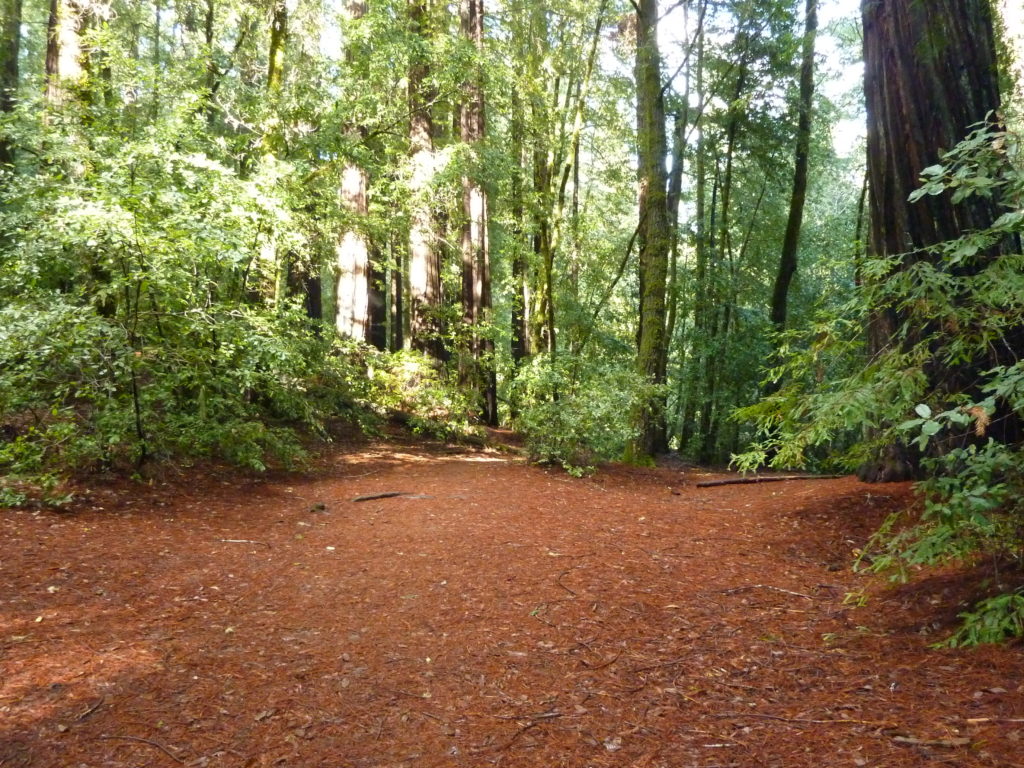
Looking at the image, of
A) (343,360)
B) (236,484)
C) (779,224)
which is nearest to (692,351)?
(779,224)

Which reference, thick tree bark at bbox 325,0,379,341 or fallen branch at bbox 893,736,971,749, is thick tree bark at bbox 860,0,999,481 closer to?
fallen branch at bbox 893,736,971,749

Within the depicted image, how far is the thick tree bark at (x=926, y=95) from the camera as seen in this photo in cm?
430

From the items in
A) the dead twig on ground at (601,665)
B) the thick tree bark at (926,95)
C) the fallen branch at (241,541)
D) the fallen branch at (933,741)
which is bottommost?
the dead twig on ground at (601,665)

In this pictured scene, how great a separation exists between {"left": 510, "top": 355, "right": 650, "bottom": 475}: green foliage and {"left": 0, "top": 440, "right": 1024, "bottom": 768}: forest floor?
3.28 meters

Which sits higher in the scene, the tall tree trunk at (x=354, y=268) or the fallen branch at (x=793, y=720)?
the tall tree trunk at (x=354, y=268)

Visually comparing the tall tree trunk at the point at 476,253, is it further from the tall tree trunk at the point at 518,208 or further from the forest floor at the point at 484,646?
the forest floor at the point at 484,646

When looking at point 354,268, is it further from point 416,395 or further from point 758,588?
point 758,588

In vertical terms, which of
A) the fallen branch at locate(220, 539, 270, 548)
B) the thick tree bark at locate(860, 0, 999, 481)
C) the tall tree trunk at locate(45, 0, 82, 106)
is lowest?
the fallen branch at locate(220, 539, 270, 548)

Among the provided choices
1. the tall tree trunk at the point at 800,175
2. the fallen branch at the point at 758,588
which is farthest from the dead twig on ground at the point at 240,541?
the tall tree trunk at the point at 800,175

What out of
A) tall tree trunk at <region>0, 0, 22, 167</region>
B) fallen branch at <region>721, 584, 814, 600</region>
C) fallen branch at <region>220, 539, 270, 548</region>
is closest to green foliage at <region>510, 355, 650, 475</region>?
fallen branch at <region>220, 539, 270, 548</region>

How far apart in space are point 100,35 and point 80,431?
4.79 m

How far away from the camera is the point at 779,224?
1906cm

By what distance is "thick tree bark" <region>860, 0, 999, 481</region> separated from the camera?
430 cm

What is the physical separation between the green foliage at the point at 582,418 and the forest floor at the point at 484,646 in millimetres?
3280
